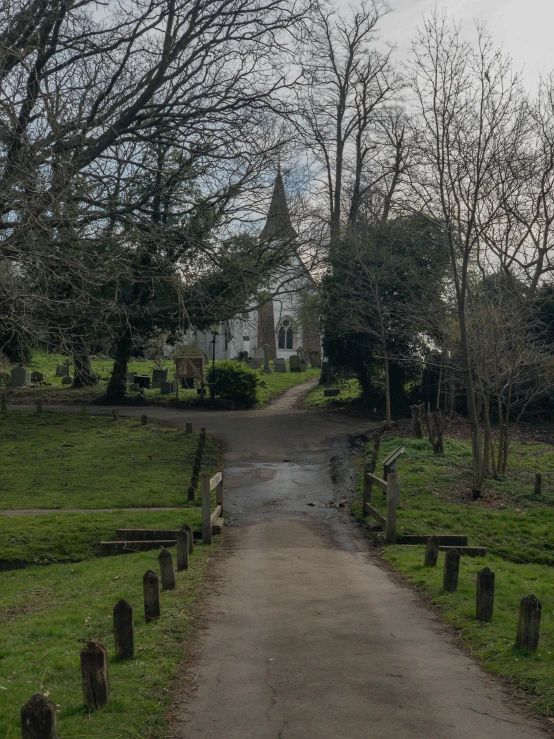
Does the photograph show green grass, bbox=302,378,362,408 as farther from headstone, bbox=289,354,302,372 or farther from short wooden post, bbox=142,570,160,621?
short wooden post, bbox=142,570,160,621

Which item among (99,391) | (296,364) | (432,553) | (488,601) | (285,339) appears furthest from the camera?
(285,339)

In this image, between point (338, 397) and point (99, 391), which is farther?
point (99, 391)

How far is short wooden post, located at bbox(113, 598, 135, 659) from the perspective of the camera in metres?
7.13

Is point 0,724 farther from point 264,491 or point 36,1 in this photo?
point 264,491

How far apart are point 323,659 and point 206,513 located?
6847 mm

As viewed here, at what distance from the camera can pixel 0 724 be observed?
19.3ft

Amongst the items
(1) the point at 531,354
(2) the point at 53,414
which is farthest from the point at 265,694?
(2) the point at 53,414

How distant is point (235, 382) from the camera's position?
35.4 meters

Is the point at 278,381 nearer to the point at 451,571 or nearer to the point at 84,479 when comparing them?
the point at 84,479

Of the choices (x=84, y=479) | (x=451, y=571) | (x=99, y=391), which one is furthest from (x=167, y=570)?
(x=99, y=391)

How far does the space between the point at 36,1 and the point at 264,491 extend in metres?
12.1

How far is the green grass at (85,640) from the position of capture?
607cm

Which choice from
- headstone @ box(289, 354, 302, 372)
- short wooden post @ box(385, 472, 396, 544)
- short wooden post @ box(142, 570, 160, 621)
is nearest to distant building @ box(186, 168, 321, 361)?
headstone @ box(289, 354, 302, 372)

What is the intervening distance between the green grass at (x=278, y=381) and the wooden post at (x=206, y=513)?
22.2 meters
